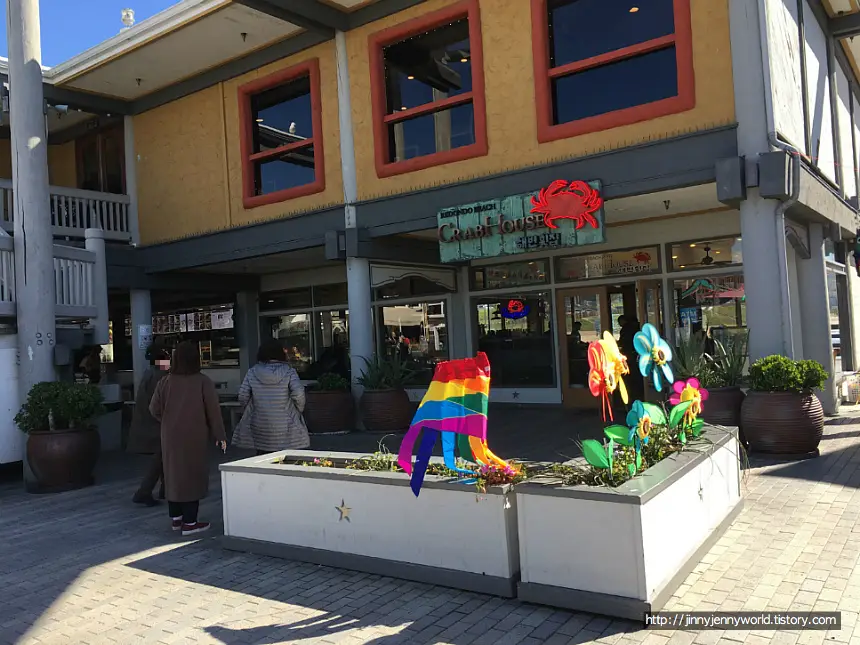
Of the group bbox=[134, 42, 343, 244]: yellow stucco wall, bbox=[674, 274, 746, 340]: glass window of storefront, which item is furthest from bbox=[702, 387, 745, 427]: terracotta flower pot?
bbox=[134, 42, 343, 244]: yellow stucco wall

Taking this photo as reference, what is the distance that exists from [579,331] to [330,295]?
586cm

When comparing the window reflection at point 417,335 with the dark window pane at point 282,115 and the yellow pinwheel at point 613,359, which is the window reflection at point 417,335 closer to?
the dark window pane at point 282,115

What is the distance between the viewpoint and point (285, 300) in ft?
53.9

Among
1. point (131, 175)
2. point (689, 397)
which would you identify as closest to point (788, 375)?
point (689, 397)

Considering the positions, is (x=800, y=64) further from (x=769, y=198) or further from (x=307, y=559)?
(x=307, y=559)

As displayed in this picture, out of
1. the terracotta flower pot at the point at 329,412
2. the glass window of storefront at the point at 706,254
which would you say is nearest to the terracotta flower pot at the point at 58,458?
the terracotta flower pot at the point at 329,412

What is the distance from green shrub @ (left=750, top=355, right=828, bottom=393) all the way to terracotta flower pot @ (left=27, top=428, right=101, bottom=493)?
24.7 ft

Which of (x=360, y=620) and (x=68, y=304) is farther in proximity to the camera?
(x=68, y=304)

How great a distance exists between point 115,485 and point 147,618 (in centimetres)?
449

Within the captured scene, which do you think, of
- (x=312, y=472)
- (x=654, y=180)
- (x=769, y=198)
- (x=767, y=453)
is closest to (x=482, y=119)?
(x=654, y=180)

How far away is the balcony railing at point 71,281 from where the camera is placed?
28.6 ft

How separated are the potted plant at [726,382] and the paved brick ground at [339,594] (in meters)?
1.47

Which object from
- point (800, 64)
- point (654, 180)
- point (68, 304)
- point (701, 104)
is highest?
point (800, 64)

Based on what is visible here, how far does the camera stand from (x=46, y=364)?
865cm
